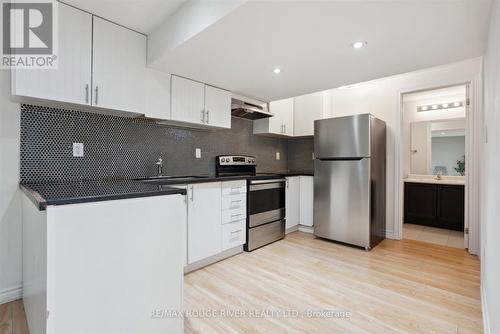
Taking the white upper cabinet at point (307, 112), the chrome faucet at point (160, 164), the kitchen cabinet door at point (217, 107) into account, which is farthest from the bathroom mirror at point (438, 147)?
the chrome faucet at point (160, 164)

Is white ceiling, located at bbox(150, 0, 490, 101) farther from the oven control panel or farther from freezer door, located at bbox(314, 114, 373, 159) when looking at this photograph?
the oven control panel

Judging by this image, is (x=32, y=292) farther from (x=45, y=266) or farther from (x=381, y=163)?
(x=381, y=163)

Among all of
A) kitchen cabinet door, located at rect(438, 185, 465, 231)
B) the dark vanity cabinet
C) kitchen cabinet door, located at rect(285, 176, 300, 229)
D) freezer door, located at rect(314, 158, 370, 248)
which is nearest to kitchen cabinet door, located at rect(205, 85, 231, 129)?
kitchen cabinet door, located at rect(285, 176, 300, 229)

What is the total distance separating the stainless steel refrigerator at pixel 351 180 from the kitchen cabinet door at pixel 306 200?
237mm

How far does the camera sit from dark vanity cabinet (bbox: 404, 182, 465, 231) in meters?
3.87

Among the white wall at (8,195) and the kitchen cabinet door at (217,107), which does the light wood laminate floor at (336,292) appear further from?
the kitchen cabinet door at (217,107)

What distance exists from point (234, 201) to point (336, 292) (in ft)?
4.41

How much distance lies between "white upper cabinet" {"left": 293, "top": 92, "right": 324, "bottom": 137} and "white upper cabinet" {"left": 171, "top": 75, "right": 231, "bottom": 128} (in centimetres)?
152

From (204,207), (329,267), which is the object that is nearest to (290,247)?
(329,267)

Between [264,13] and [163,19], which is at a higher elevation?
[163,19]

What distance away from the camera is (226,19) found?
1513 mm

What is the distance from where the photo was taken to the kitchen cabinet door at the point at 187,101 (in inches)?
96.2

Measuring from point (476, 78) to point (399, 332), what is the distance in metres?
3.14

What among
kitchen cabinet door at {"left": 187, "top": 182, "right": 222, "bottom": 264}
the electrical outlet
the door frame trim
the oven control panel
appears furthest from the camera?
the oven control panel
